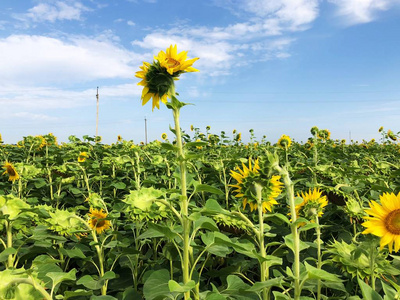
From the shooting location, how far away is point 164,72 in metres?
1.47

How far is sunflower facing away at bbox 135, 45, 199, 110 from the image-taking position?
57.8 inches

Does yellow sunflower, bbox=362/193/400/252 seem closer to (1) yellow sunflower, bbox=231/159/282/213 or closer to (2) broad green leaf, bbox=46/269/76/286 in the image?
(1) yellow sunflower, bbox=231/159/282/213

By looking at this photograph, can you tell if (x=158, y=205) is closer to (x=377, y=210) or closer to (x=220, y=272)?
(x=220, y=272)

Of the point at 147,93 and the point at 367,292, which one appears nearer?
the point at 367,292

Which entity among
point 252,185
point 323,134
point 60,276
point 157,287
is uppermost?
point 323,134

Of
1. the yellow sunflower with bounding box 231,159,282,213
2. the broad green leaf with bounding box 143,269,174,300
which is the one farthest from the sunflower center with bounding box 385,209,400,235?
the broad green leaf with bounding box 143,269,174,300

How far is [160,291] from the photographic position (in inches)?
54.8

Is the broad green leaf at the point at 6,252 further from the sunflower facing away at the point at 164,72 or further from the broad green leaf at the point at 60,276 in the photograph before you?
the sunflower facing away at the point at 164,72

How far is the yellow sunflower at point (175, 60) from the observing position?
147cm

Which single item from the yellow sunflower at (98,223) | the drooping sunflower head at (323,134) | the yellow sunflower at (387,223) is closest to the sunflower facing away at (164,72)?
the yellow sunflower at (387,223)

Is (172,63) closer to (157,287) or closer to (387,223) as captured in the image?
(157,287)

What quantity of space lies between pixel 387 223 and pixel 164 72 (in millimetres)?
1152

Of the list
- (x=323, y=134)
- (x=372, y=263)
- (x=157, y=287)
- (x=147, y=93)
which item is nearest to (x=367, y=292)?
(x=372, y=263)

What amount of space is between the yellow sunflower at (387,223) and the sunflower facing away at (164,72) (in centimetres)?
101
